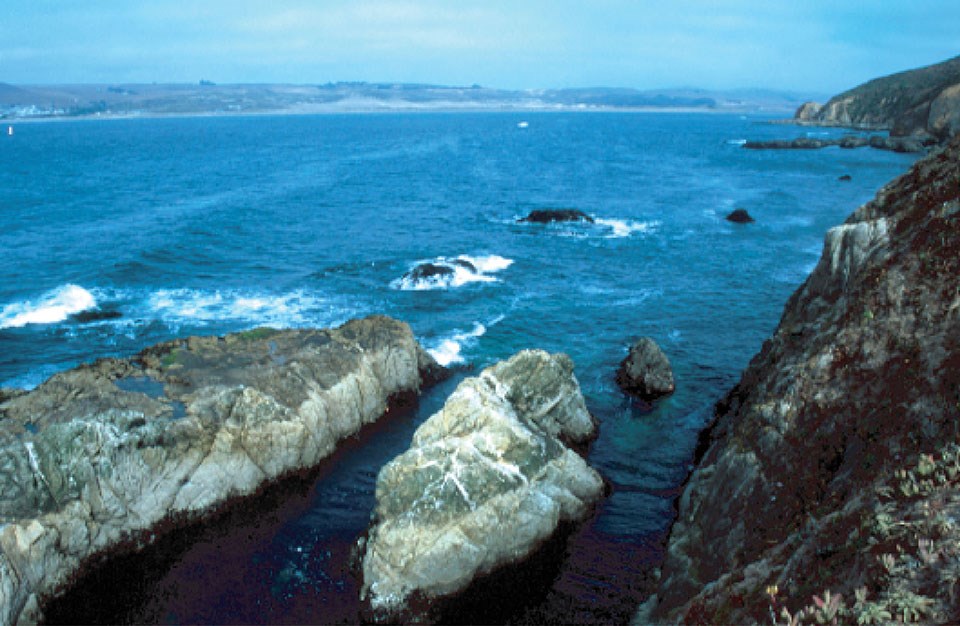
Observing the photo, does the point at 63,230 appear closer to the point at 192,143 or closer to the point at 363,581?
the point at 363,581

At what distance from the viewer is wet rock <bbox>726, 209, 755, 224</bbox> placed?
75.4m

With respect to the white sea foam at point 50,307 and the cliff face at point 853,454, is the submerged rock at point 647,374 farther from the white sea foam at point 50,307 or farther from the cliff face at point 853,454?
the white sea foam at point 50,307

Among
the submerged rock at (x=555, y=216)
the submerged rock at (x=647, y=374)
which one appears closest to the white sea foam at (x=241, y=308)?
the submerged rock at (x=647, y=374)

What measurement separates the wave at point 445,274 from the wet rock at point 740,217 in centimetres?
3233

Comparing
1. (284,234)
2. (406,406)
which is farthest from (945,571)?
(284,234)

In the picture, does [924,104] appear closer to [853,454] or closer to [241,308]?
[241,308]

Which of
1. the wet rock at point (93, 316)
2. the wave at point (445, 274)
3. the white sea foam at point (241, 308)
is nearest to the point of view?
the white sea foam at point (241, 308)

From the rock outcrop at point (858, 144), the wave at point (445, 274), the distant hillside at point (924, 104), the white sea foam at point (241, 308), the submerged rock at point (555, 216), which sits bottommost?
the white sea foam at point (241, 308)

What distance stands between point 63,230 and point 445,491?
219ft

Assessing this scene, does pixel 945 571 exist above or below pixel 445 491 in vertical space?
above

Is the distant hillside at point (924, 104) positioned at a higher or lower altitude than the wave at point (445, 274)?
higher

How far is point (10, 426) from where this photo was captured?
81.4 ft

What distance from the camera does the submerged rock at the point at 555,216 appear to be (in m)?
76.9

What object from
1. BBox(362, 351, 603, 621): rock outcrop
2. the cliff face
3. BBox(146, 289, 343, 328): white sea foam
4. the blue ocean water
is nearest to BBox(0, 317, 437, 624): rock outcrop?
the blue ocean water
